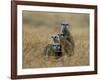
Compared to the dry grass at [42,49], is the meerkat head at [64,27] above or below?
above

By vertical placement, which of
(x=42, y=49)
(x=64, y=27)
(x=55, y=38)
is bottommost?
(x=42, y=49)

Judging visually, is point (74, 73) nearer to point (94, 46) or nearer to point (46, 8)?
point (94, 46)

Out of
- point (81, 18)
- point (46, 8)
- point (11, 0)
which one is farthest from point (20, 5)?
point (81, 18)

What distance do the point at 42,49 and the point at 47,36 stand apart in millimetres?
132

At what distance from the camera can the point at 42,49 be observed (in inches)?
80.9

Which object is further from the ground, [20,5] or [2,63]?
[20,5]

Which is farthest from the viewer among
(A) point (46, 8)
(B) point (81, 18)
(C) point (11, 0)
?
(B) point (81, 18)

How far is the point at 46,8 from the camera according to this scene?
6.71 ft

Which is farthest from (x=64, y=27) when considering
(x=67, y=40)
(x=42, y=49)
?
(x=42, y=49)

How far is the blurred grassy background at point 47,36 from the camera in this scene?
2000 millimetres

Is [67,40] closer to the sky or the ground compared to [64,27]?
closer to the ground

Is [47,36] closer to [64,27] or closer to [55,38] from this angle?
[55,38]

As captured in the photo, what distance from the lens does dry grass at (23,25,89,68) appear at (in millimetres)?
1997

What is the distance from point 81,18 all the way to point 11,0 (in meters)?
0.72
